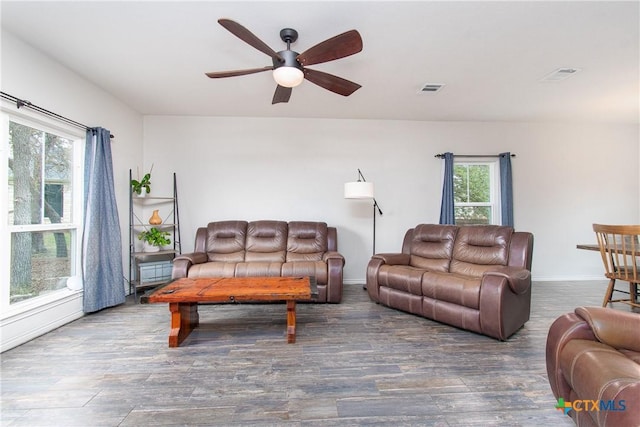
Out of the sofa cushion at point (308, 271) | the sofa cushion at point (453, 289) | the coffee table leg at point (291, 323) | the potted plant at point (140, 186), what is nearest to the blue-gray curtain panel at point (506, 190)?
the sofa cushion at point (453, 289)

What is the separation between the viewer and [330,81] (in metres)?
2.25

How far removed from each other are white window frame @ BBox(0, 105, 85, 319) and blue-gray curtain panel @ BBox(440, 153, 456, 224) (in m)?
4.74

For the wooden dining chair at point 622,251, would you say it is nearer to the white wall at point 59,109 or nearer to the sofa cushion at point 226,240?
the sofa cushion at point 226,240

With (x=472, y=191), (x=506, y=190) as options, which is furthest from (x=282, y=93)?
(x=506, y=190)

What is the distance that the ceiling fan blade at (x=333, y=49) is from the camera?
1.72m

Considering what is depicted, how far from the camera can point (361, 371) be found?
1.86 m

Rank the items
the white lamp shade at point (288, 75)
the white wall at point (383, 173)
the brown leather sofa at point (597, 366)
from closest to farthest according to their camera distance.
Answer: the brown leather sofa at point (597, 366)
the white lamp shade at point (288, 75)
the white wall at point (383, 173)

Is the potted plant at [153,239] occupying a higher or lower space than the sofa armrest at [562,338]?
higher

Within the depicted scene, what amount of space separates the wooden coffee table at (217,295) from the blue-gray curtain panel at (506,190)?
346cm

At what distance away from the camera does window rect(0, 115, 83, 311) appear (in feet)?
7.54

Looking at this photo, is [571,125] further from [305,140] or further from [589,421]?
[589,421]

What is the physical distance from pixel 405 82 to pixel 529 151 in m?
2.87

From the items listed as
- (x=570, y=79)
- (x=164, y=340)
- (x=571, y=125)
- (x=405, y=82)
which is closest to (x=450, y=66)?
(x=405, y=82)

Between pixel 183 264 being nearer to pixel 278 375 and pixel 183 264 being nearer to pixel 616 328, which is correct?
pixel 278 375
